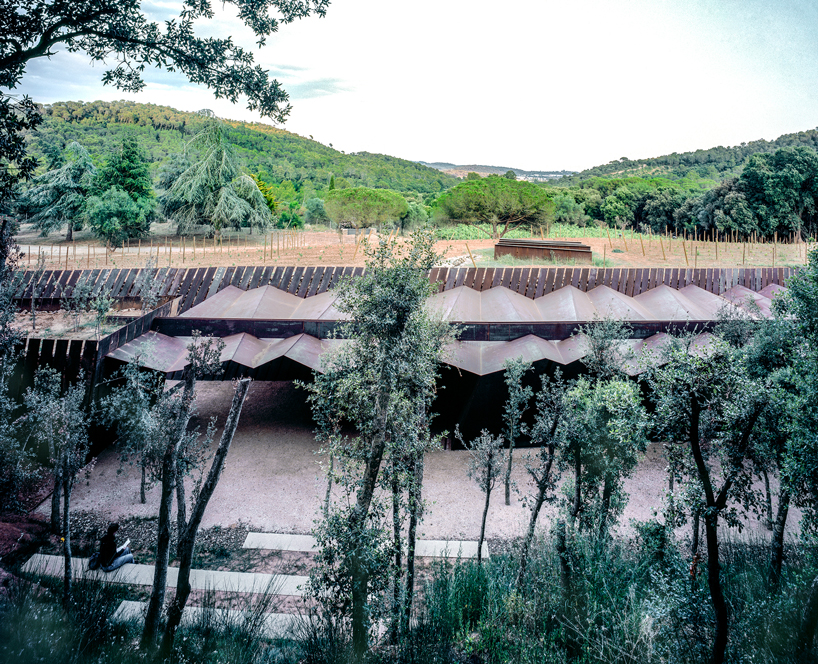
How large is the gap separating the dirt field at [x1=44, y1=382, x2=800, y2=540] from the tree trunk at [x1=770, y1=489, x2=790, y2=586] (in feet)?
5.99

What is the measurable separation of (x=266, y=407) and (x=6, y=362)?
767 centimetres

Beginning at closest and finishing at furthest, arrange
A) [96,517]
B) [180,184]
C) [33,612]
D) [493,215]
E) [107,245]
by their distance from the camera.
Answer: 1. [33,612]
2. [96,517]
3. [107,245]
4. [180,184]
5. [493,215]

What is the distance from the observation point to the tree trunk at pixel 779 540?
7.82 metres

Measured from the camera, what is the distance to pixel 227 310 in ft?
49.0

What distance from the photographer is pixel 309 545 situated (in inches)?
376

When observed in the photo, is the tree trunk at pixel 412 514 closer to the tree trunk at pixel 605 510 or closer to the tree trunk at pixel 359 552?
the tree trunk at pixel 359 552

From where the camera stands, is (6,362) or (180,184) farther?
(180,184)

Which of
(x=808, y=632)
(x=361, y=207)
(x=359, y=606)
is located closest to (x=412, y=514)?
(x=359, y=606)

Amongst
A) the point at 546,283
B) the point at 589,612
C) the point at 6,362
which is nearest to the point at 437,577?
the point at 589,612

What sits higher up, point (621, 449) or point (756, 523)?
point (621, 449)

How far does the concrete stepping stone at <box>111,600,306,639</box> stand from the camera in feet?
22.8

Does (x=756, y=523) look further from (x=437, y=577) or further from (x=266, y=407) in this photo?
(x=266, y=407)

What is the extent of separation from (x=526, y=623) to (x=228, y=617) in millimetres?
4385

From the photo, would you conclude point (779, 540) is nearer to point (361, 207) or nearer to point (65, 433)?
point (65, 433)
